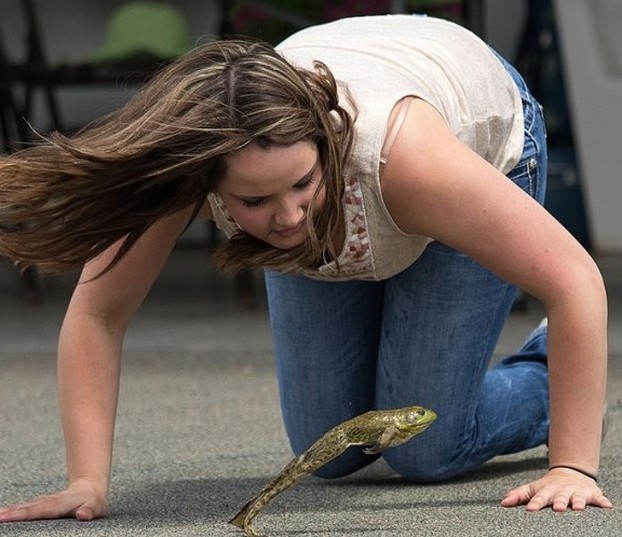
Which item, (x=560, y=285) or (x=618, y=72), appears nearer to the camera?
(x=560, y=285)

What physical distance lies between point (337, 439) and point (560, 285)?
0.47 meters

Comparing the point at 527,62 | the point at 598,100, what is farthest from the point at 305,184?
the point at 527,62

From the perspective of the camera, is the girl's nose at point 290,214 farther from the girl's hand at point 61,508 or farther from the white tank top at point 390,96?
the girl's hand at point 61,508

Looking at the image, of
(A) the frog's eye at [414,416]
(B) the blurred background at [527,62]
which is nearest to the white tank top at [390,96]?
(A) the frog's eye at [414,416]

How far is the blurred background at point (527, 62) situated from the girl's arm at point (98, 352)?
2.34 m

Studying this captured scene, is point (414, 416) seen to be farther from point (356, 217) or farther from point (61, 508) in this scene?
point (61, 508)

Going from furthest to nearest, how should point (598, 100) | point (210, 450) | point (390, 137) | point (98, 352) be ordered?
point (598, 100)
point (210, 450)
point (98, 352)
point (390, 137)

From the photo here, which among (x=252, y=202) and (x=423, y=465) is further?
(x=423, y=465)

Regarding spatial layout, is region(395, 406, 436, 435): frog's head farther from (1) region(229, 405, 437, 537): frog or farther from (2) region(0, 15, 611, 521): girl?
(2) region(0, 15, 611, 521): girl

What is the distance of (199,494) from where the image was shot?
9.89 feet

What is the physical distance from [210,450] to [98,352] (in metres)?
0.82

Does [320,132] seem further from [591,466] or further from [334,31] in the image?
[591,466]

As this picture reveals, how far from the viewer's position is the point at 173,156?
2.41 m

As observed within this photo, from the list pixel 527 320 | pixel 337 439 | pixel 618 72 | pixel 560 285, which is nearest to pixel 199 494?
pixel 337 439
